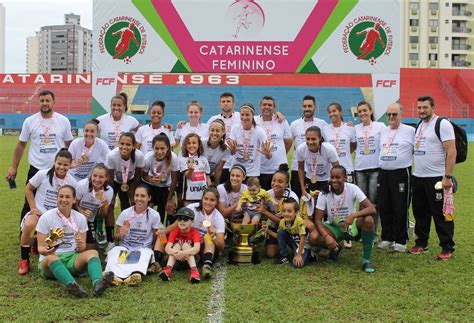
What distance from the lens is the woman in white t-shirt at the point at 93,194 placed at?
17.2 ft

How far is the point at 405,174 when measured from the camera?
569 centimetres

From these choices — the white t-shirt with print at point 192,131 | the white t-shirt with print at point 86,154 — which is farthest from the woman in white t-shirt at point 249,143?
the white t-shirt with print at point 86,154

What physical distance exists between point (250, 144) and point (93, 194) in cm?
189

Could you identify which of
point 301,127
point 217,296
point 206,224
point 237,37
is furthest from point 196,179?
point 237,37

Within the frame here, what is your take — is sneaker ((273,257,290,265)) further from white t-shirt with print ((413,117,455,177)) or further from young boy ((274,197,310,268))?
white t-shirt with print ((413,117,455,177))

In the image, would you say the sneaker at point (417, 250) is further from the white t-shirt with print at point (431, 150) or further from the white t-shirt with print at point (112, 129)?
the white t-shirt with print at point (112, 129)

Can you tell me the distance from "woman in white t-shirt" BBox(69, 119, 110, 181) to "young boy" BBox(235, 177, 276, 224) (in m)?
1.69

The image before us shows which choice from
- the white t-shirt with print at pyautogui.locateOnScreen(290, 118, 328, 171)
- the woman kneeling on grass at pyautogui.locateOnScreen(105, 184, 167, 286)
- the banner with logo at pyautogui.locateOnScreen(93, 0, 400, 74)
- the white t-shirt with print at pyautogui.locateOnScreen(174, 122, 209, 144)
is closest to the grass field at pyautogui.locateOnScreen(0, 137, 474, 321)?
the woman kneeling on grass at pyautogui.locateOnScreen(105, 184, 167, 286)

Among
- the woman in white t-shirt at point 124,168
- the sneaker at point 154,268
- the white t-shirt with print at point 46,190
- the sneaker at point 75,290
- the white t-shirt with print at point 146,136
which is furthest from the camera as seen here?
the white t-shirt with print at point 146,136

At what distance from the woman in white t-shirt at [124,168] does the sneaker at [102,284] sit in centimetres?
120

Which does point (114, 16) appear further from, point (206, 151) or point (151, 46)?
point (206, 151)

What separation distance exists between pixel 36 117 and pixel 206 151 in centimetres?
200

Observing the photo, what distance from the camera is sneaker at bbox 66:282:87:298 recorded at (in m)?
4.07

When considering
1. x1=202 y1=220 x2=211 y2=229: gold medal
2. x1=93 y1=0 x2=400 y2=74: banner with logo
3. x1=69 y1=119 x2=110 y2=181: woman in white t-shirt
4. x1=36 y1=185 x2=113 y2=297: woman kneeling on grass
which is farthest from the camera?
x1=93 y1=0 x2=400 y2=74: banner with logo
